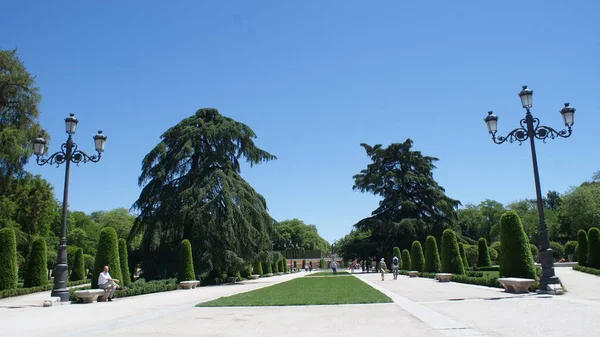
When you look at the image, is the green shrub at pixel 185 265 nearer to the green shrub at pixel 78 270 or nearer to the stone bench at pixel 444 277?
the green shrub at pixel 78 270

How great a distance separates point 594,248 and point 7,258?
28.0 meters

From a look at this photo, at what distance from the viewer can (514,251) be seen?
50.7 feet

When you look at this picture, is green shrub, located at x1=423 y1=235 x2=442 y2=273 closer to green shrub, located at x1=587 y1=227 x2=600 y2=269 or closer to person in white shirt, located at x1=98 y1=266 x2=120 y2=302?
green shrub, located at x1=587 y1=227 x2=600 y2=269

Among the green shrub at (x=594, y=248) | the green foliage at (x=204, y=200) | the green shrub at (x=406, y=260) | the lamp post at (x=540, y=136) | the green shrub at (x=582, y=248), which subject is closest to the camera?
the lamp post at (x=540, y=136)

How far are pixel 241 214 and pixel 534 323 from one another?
78.2 ft

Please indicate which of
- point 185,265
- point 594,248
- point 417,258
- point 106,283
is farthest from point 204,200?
point 594,248

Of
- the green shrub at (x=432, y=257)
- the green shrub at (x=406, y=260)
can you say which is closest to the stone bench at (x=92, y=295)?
the green shrub at (x=432, y=257)

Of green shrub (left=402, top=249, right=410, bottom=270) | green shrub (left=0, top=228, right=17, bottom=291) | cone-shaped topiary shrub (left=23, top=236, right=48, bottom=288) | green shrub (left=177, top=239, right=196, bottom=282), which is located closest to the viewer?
green shrub (left=0, top=228, right=17, bottom=291)

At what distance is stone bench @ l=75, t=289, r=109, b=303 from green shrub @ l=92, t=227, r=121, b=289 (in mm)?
2314

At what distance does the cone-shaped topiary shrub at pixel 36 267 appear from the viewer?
23031 millimetres

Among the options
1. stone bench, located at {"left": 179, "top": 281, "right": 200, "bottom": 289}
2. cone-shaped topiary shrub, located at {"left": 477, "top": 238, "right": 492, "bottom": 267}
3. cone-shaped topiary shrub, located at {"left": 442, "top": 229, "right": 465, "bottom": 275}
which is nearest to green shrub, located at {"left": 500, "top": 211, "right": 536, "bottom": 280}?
cone-shaped topiary shrub, located at {"left": 442, "top": 229, "right": 465, "bottom": 275}

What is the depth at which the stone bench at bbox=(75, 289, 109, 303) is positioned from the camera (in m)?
14.9

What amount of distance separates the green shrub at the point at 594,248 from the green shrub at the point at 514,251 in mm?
10367

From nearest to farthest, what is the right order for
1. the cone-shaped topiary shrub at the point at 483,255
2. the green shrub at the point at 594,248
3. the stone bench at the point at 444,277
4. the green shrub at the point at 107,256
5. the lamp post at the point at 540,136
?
the lamp post at the point at 540,136
the green shrub at the point at 107,256
the stone bench at the point at 444,277
the green shrub at the point at 594,248
the cone-shaped topiary shrub at the point at 483,255
